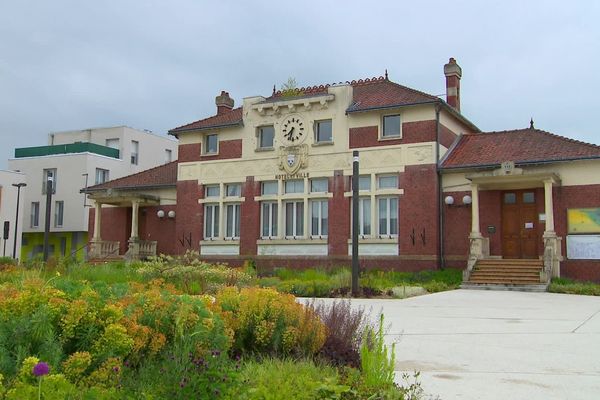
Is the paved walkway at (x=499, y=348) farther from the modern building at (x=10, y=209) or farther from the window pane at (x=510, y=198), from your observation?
the modern building at (x=10, y=209)

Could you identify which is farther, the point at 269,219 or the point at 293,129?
the point at 269,219

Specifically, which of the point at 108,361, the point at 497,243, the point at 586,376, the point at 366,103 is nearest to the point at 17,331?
the point at 108,361

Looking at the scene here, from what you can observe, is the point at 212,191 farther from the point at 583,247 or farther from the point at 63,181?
the point at 63,181

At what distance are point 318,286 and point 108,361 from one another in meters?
14.4

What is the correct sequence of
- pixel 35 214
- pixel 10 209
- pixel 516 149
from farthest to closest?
pixel 35 214
pixel 10 209
pixel 516 149

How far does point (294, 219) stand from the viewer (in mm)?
28812

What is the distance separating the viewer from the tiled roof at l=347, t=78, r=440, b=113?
86.9ft

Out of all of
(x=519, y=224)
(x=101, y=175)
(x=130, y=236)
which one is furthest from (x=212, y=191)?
(x=101, y=175)

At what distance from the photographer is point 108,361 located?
450 centimetres

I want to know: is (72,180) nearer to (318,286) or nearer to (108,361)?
(318,286)

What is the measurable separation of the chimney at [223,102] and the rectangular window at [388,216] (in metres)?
12.0

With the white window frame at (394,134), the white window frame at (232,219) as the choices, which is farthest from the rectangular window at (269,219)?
the white window frame at (394,134)

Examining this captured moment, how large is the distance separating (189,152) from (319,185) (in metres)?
7.50

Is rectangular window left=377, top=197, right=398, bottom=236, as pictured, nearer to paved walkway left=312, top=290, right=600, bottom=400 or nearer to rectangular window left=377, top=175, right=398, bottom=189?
rectangular window left=377, top=175, right=398, bottom=189
